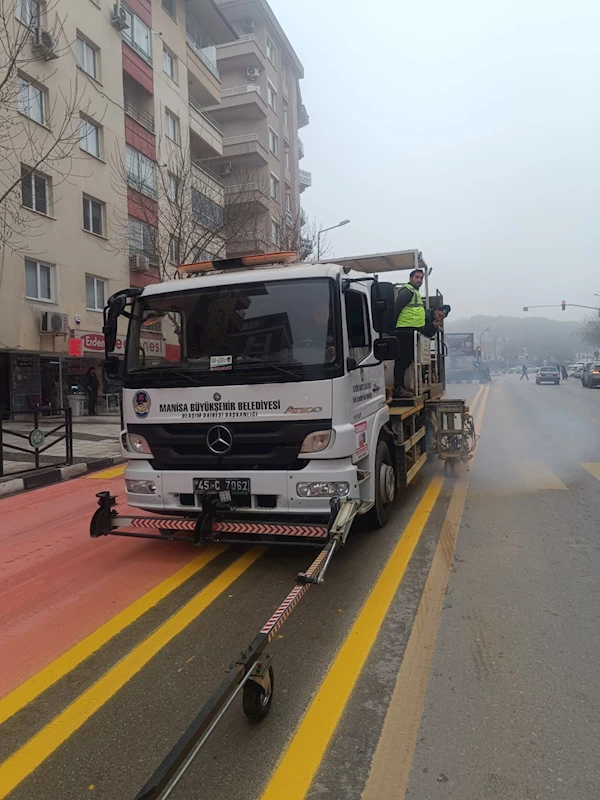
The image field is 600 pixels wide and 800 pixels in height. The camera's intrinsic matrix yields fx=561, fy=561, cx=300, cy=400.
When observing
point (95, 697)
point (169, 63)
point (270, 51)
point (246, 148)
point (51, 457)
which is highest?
point (270, 51)

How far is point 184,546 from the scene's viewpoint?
521 cm

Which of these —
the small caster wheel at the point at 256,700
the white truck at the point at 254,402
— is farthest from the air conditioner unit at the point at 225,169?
the small caster wheel at the point at 256,700

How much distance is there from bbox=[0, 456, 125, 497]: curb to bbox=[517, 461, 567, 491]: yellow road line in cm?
734

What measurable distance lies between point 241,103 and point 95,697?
123 ft

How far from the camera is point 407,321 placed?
22.7 feet

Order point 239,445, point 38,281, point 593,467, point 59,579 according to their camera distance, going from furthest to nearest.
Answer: point 38,281 → point 593,467 → point 59,579 → point 239,445

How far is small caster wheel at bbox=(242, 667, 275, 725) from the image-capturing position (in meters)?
2.50

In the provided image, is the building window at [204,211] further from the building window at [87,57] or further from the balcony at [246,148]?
the balcony at [246,148]

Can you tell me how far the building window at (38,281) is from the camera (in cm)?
1731

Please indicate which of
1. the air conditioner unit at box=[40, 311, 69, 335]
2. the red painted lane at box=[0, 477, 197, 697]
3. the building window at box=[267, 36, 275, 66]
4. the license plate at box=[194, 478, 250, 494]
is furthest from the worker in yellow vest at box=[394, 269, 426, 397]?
the building window at box=[267, 36, 275, 66]

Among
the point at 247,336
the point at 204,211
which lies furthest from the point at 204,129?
the point at 247,336

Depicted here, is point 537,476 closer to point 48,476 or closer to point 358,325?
point 358,325

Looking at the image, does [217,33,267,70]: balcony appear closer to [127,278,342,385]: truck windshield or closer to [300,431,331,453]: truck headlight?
[127,278,342,385]: truck windshield

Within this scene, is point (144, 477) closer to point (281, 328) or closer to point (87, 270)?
point (281, 328)
